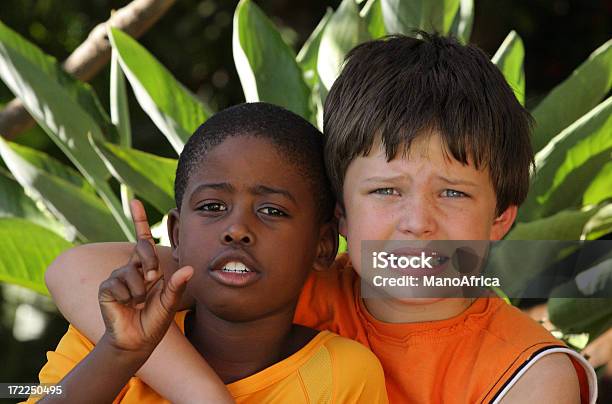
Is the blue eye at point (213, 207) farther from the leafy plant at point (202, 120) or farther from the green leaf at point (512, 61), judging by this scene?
the green leaf at point (512, 61)

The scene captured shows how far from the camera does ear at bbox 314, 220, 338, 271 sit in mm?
1318

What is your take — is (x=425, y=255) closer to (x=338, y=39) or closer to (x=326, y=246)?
(x=326, y=246)

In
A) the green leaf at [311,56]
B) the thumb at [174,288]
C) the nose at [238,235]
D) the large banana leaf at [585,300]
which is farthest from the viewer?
the green leaf at [311,56]

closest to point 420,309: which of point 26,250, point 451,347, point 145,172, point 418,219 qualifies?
point 451,347

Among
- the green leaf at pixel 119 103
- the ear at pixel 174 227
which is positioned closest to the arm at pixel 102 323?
the ear at pixel 174 227

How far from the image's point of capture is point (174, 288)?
1031mm

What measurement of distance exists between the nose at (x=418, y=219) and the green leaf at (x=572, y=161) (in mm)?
694

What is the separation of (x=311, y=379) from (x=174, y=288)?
0.27 meters

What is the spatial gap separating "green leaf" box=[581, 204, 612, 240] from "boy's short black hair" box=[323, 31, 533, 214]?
426 millimetres

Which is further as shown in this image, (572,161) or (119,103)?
(119,103)

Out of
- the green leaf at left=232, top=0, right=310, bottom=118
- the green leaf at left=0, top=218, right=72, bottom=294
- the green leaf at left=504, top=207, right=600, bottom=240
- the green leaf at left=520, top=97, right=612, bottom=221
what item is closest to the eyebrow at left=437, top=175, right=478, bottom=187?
the green leaf at left=504, top=207, right=600, bottom=240

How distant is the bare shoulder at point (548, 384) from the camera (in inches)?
47.3

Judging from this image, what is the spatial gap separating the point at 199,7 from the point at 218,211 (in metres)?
2.27

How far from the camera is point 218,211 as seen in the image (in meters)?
1.22
